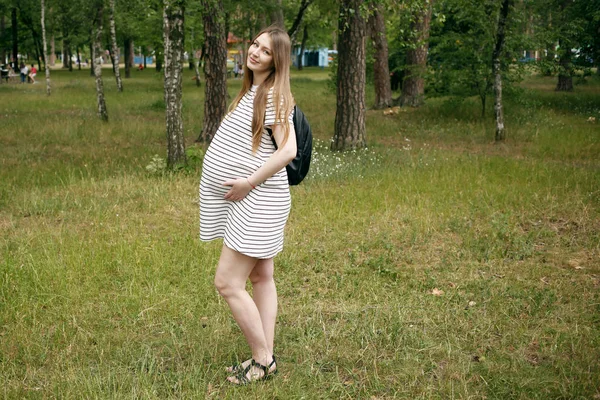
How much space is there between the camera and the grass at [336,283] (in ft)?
13.5

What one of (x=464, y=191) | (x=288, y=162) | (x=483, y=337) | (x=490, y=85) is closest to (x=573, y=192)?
(x=464, y=191)

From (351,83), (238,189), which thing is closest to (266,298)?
(238,189)

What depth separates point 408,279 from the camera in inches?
235

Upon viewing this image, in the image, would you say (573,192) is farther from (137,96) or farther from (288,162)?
(137,96)

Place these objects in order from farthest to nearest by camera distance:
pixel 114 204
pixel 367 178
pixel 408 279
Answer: pixel 367 178
pixel 114 204
pixel 408 279

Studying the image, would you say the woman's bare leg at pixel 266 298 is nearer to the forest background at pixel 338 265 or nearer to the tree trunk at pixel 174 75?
the forest background at pixel 338 265

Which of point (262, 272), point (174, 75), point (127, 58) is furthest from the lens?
point (127, 58)

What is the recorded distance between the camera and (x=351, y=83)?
Answer: 12523 millimetres

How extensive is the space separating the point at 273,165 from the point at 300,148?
0.24 metres

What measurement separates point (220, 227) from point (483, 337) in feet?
7.33

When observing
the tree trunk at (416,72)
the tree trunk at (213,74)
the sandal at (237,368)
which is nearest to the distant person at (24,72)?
the tree trunk at (416,72)

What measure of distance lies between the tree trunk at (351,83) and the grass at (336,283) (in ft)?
4.34

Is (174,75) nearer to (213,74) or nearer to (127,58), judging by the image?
(213,74)

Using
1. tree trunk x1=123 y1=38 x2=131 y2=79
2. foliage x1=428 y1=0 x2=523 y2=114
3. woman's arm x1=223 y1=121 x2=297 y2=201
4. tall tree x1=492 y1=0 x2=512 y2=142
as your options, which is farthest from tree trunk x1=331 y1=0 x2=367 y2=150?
tree trunk x1=123 y1=38 x2=131 y2=79
